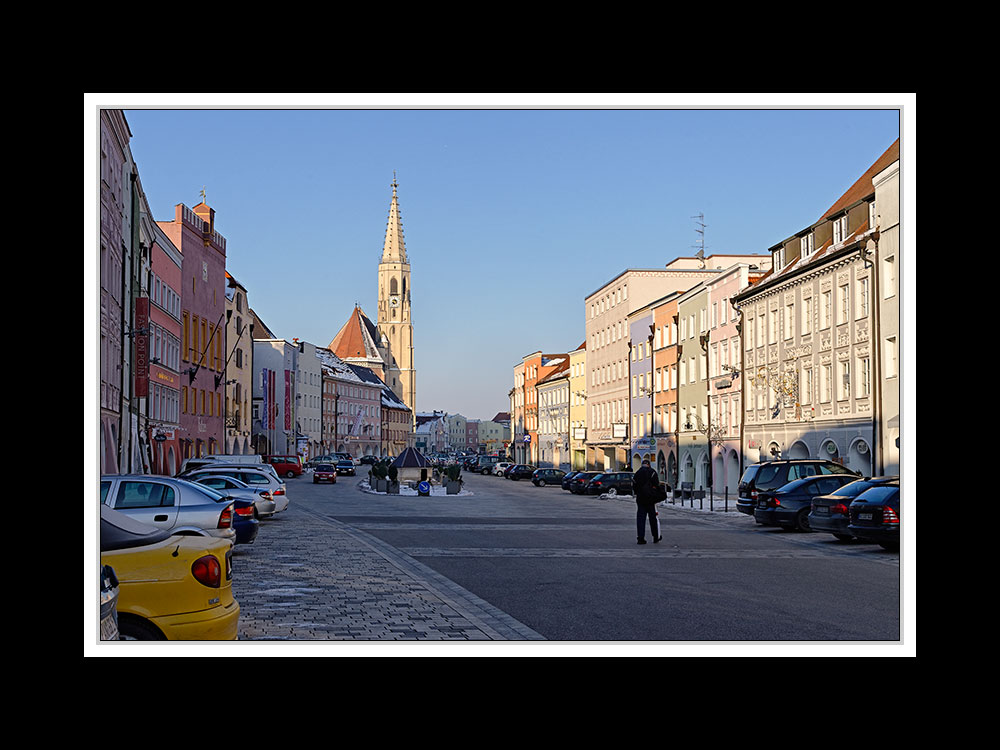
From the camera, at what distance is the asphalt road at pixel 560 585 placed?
12711mm

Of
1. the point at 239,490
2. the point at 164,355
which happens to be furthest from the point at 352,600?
the point at 164,355

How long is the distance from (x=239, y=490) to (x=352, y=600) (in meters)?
15.9

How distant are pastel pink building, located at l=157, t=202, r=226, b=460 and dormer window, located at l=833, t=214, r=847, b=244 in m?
30.3

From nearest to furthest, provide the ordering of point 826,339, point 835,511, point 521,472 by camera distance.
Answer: point 835,511
point 826,339
point 521,472

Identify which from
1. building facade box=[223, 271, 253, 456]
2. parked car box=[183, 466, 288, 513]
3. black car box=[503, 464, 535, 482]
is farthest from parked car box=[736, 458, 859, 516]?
black car box=[503, 464, 535, 482]

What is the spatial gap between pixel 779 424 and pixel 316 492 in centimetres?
2122

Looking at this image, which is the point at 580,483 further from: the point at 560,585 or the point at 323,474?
the point at 560,585

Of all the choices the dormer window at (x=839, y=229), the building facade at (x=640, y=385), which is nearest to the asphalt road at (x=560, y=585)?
the dormer window at (x=839, y=229)

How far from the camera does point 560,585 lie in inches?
675

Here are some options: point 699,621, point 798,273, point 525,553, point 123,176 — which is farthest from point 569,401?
point 699,621

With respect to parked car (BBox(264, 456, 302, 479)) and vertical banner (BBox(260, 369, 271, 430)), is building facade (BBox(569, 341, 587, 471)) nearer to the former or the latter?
vertical banner (BBox(260, 369, 271, 430))

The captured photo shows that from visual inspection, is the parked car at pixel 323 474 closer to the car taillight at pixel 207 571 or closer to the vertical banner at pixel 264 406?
the vertical banner at pixel 264 406

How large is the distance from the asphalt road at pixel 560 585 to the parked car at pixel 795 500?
0.47 metres
